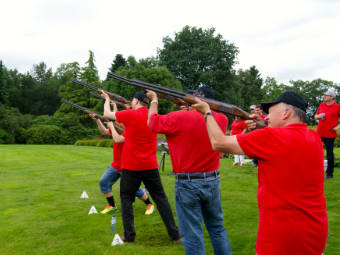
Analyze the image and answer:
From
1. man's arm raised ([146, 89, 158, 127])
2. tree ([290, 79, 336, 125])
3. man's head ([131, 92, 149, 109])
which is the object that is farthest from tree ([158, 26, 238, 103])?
man's arm raised ([146, 89, 158, 127])

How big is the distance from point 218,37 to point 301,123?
5620cm

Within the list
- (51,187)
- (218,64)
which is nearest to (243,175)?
(51,187)

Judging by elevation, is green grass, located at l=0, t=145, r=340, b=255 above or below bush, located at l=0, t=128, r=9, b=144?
Result: below

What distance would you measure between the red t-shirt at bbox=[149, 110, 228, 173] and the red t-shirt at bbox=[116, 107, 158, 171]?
5.47 ft

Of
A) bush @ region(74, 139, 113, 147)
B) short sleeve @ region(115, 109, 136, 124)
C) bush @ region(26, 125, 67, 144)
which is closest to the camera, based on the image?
short sleeve @ region(115, 109, 136, 124)

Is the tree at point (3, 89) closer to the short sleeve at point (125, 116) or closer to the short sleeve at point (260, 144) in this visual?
the short sleeve at point (125, 116)

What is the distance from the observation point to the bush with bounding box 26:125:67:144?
147 feet

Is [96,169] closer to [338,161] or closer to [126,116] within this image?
[126,116]

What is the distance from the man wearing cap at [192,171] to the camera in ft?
12.7

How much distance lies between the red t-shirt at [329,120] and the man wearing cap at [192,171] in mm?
7375

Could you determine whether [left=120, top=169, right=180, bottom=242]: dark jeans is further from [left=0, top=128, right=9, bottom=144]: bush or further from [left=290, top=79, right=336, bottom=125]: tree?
[left=290, top=79, right=336, bottom=125]: tree

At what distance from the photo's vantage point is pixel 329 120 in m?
9.88

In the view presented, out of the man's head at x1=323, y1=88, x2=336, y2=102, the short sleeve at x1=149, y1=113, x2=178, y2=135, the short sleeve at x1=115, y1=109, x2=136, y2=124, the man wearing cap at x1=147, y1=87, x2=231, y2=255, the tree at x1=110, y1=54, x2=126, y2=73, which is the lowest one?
the man wearing cap at x1=147, y1=87, x2=231, y2=255

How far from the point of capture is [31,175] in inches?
551
